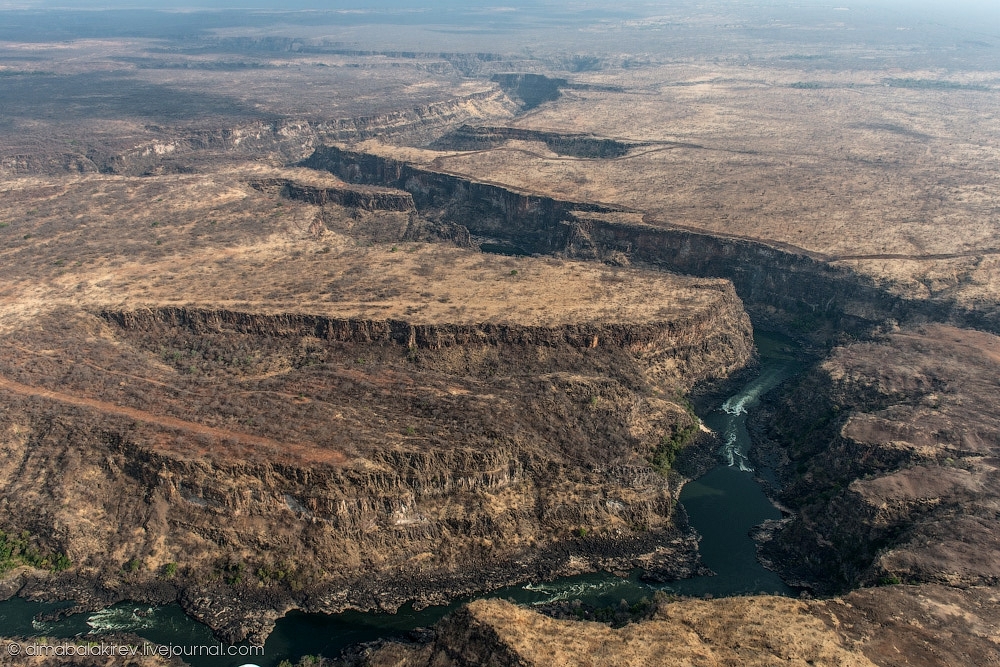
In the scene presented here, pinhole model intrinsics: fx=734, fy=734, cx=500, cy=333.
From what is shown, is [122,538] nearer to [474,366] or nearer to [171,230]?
[474,366]

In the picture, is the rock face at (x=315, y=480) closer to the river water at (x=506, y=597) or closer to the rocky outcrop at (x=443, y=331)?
the river water at (x=506, y=597)

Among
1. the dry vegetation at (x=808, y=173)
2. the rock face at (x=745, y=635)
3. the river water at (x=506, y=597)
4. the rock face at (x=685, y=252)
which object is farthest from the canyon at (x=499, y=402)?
the river water at (x=506, y=597)

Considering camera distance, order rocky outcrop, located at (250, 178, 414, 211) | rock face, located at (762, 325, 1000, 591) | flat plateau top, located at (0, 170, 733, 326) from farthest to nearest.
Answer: rocky outcrop, located at (250, 178, 414, 211), flat plateau top, located at (0, 170, 733, 326), rock face, located at (762, 325, 1000, 591)

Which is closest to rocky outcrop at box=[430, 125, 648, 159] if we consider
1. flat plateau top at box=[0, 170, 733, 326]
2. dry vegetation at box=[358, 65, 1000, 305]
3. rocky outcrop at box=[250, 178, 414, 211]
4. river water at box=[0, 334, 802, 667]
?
dry vegetation at box=[358, 65, 1000, 305]

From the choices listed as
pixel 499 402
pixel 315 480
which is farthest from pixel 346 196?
pixel 315 480

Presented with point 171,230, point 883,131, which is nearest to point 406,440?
point 171,230

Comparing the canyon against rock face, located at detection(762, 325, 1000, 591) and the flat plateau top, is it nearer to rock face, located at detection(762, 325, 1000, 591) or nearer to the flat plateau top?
rock face, located at detection(762, 325, 1000, 591)
